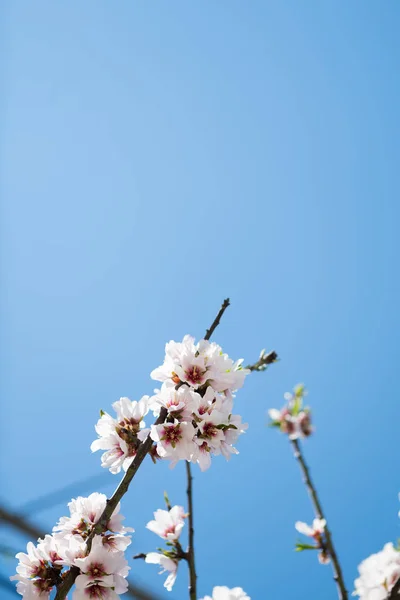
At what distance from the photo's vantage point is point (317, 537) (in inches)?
116

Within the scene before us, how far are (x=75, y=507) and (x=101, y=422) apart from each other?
12.0 inches

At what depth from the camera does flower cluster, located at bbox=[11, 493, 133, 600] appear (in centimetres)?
147

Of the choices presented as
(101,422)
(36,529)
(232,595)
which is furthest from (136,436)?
(232,595)

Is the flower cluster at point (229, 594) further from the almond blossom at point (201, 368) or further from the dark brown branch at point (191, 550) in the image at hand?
the almond blossom at point (201, 368)

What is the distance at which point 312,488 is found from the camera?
280 centimetres

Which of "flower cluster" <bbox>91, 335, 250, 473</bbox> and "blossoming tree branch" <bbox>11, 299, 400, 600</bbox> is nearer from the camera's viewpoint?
"blossoming tree branch" <bbox>11, 299, 400, 600</bbox>

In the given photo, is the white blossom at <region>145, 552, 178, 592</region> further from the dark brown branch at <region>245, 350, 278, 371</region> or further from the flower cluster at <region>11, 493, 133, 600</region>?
the dark brown branch at <region>245, 350, 278, 371</region>

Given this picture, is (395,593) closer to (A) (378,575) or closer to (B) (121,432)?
(A) (378,575)

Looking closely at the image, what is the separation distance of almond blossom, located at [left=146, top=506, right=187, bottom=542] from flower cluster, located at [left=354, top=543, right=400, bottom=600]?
863 mm

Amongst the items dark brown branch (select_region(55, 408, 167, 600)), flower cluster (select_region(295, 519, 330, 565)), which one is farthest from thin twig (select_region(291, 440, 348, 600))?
dark brown branch (select_region(55, 408, 167, 600))

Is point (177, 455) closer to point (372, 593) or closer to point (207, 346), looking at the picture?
point (207, 346)

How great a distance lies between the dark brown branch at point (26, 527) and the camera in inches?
74.1

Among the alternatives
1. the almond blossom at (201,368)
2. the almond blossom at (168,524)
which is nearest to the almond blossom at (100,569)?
the almond blossom at (201,368)

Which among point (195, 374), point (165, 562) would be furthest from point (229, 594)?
point (195, 374)
